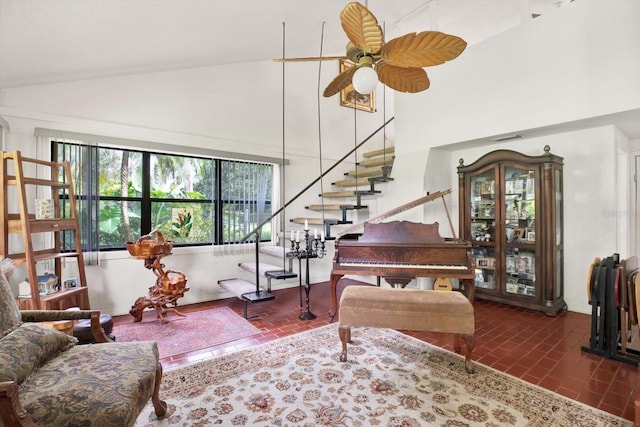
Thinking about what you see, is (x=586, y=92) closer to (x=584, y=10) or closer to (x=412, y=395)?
(x=584, y=10)

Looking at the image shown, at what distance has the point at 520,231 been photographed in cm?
396

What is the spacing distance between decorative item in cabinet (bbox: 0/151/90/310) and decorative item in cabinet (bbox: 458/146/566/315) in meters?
4.72

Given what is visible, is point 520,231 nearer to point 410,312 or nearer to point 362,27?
point 410,312

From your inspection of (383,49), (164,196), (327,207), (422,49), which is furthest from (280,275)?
(422,49)

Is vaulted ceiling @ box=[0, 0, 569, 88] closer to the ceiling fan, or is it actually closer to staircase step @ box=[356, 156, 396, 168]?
the ceiling fan

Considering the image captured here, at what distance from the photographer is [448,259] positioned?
3090 millimetres

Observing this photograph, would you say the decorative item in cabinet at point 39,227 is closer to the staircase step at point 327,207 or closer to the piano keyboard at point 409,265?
the piano keyboard at point 409,265

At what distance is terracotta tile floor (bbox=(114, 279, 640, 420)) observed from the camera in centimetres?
217

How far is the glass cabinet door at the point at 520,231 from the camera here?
384 cm

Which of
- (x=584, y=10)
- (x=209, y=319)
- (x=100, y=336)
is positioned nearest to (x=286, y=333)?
(x=209, y=319)

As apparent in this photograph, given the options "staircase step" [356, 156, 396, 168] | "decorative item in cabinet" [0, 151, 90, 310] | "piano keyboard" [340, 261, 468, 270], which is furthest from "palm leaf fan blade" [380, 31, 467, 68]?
"decorative item in cabinet" [0, 151, 90, 310]

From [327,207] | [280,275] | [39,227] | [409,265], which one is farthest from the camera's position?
[327,207]

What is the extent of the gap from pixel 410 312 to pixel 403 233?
1.04 m

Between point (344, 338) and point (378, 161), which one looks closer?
point (344, 338)
